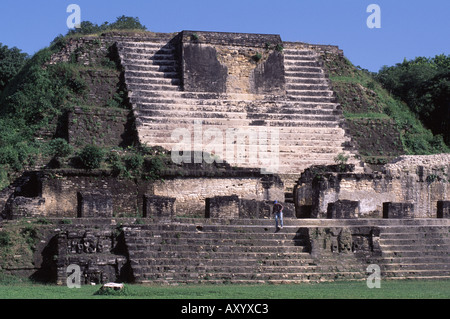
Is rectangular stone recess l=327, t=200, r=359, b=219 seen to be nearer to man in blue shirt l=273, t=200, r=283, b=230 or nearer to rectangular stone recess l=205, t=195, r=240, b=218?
man in blue shirt l=273, t=200, r=283, b=230

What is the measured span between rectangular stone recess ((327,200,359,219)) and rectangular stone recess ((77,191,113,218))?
6.26 metres

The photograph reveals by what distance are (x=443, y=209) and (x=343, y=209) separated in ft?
12.3

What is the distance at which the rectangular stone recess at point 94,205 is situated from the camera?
24.2 metres

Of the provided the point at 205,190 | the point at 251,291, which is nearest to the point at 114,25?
the point at 205,190

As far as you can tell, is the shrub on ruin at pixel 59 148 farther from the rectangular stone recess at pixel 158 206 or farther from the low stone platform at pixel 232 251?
the low stone platform at pixel 232 251

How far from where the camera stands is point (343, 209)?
26281mm

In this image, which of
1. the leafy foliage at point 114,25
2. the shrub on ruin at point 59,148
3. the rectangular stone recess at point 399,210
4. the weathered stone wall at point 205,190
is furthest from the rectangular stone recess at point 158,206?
the leafy foliage at point 114,25

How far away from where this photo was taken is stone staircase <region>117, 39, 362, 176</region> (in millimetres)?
29828

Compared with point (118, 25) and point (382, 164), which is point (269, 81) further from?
point (118, 25)

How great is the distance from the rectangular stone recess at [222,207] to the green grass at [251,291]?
4216 millimetres

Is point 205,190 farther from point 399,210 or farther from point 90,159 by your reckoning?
point 399,210

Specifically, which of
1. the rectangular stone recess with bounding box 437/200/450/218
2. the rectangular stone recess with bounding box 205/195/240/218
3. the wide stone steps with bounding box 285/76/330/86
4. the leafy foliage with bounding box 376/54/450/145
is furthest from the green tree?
the rectangular stone recess with bounding box 437/200/450/218

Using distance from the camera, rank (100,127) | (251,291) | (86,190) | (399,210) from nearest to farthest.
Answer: (251,291)
(86,190)
(399,210)
(100,127)

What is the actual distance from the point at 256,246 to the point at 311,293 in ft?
16.3
